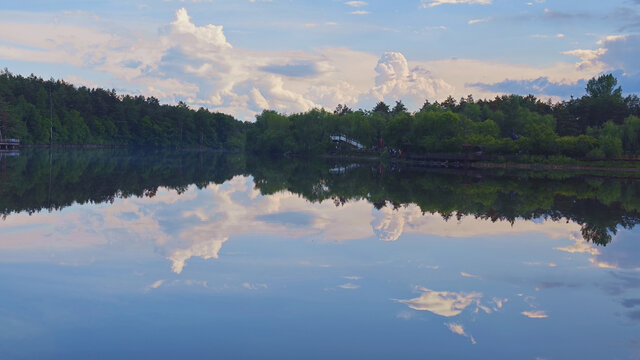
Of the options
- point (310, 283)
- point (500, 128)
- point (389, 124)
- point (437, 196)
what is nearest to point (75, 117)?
point (389, 124)

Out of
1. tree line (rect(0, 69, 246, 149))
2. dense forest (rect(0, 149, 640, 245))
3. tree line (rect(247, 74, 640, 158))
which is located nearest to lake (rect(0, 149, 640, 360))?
dense forest (rect(0, 149, 640, 245))

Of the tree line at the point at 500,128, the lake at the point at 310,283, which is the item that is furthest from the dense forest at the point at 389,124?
the lake at the point at 310,283

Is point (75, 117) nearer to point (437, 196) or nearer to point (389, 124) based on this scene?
point (389, 124)

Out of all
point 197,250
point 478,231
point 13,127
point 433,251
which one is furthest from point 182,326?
point 13,127

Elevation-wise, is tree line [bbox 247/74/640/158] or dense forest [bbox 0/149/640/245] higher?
tree line [bbox 247/74/640/158]

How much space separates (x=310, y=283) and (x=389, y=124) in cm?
9880

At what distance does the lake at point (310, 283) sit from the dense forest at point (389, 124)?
59289 millimetres

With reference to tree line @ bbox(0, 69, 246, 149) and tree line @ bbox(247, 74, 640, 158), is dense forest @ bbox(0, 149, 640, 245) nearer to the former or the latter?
tree line @ bbox(247, 74, 640, 158)

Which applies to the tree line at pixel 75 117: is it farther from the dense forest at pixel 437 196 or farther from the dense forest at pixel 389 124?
the dense forest at pixel 437 196

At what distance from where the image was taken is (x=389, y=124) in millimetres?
110062

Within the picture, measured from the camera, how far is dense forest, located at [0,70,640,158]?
84688mm

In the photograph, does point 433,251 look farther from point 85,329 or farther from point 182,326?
point 85,329

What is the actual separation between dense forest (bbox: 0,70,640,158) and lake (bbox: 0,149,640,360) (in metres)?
59.3

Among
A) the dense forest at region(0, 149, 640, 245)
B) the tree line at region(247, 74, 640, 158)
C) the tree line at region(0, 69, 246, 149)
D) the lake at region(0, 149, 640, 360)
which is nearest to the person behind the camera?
the lake at region(0, 149, 640, 360)
